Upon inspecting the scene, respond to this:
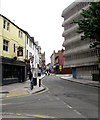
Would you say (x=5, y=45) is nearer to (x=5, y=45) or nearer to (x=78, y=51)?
(x=5, y=45)

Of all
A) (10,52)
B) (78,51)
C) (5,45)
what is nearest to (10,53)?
(10,52)

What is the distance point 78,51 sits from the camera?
4244cm

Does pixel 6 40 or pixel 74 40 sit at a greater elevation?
pixel 74 40

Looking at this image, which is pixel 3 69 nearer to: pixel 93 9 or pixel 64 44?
pixel 93 9

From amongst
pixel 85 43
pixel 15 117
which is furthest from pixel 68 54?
pixel 15 117

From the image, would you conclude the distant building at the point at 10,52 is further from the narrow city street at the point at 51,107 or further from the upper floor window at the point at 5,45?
the narrow city street at the point at 51,107

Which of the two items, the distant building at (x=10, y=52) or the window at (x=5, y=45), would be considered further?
the window at (x=5, y=45)

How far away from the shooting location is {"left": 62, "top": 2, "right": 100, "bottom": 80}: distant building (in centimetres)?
3662

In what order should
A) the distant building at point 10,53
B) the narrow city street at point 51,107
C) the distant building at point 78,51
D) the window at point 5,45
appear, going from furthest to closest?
the distant building at point 78,51 < the window at point 5,45 < the distant building at point 10,53 < the narrow city street at point 51,107

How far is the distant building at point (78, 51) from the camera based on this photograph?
36.6 metres

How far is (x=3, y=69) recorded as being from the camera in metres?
22.6

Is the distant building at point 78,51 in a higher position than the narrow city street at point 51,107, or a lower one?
higher

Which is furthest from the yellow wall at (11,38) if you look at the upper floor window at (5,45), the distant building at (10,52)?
the upper floor window at (5,45)

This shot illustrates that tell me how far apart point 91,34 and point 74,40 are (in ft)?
83.2
